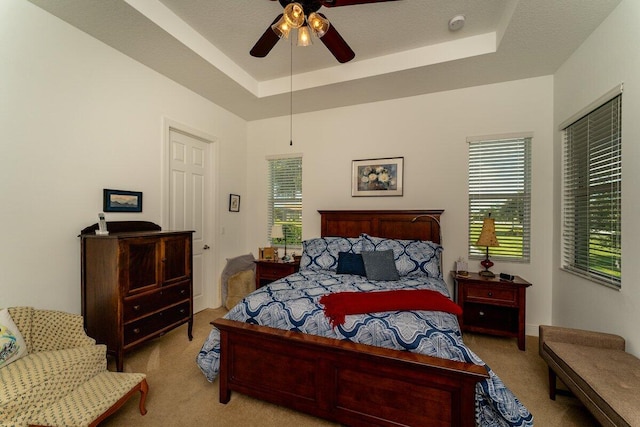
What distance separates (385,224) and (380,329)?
2068mm

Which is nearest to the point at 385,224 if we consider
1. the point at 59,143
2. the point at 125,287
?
the point at 125,287

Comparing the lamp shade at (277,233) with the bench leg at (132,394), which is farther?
the lamp shade at (277,233)

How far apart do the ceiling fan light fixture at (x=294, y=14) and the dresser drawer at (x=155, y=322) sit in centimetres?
268

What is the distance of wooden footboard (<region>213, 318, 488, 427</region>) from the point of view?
58.3 inches

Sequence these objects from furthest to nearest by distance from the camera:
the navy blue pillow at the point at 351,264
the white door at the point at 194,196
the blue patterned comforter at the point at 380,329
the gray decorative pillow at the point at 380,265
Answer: the white door at the point at 194,196
the navy blue pillow at the point at 351,264
the gray decorative pillow at the point at 380,265
the blue patterned comforter at the point at 380,329

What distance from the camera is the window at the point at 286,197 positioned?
4316 millimetres

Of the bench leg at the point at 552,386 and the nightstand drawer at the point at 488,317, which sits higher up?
the nightstand drawer at the point at 488,317

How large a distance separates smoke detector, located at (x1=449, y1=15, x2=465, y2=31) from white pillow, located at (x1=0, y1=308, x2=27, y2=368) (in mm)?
4113

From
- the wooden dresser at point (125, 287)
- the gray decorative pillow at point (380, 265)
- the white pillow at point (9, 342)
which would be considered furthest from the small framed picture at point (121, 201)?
the gray decorative pillow at point (380, 265)

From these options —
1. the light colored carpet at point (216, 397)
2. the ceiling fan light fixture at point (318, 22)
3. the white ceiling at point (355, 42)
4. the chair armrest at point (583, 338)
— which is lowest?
the light colored carpet at point (216, 397)

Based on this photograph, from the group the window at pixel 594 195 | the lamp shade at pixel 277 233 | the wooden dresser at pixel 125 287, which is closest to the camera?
the window at pixel 594 195

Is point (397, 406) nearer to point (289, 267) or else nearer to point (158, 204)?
point (289, 267)

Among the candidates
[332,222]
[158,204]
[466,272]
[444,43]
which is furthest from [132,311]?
[444,43]

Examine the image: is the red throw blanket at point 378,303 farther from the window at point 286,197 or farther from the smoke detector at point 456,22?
the smoke detector at point 456,22
